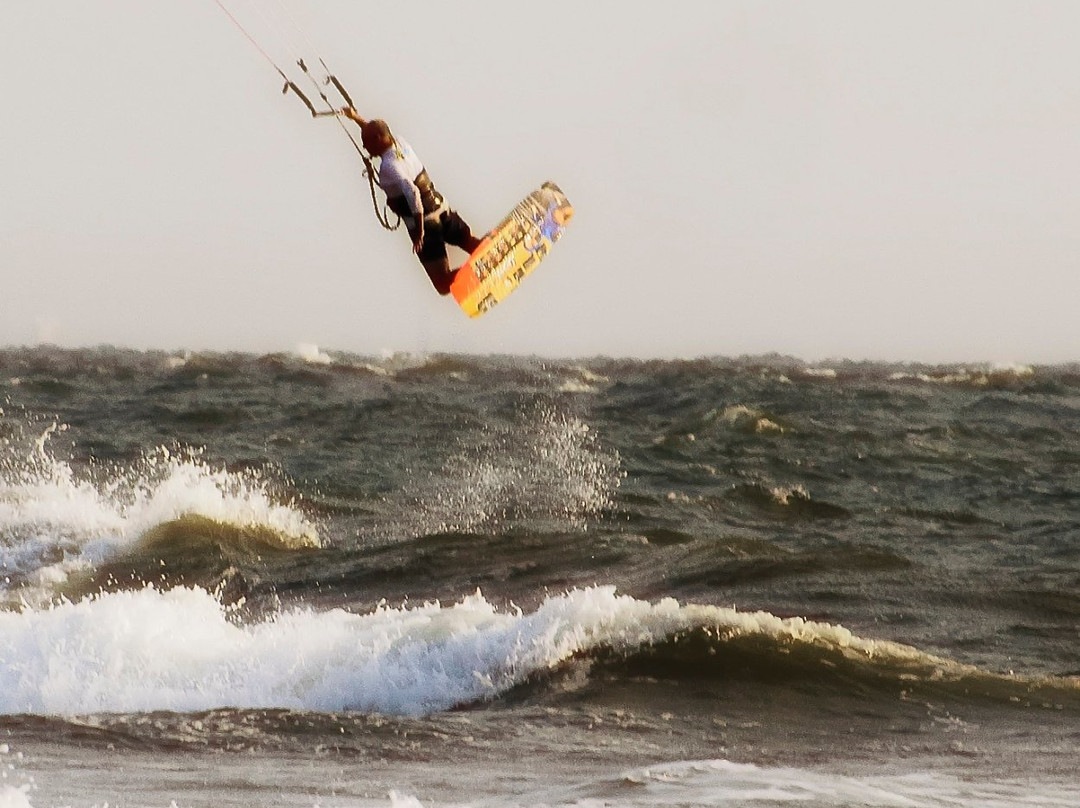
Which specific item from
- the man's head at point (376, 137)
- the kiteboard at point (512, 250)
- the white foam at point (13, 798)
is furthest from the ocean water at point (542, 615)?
the man's head at point (376, 137)

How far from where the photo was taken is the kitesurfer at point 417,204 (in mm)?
12594

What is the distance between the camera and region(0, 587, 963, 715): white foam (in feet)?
39.6

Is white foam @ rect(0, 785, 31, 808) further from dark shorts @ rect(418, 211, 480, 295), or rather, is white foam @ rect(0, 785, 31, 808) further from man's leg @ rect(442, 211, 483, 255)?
man's leg @ rect(442, 211, 483, 255)

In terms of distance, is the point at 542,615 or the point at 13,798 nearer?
the point at 13,798

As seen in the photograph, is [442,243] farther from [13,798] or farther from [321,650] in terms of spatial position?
[13,798]

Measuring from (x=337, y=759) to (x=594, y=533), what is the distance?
445 inches

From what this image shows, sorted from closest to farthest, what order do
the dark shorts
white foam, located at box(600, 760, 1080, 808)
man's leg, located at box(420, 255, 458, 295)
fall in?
white foam, located at box(600, 760, 1080, 808), the dark shorts, man's leg, located at box(420, 255, 458, 295)

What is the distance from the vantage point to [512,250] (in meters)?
14.3

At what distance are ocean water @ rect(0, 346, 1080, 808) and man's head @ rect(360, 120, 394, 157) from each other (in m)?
4.32

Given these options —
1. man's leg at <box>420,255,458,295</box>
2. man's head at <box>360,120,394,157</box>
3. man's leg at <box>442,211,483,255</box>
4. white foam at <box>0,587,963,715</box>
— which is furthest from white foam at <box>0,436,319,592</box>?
man's head at <box>360,120,394,157</box>

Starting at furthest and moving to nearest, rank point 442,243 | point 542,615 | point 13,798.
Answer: point 542,615, point 442,243, point 13,798

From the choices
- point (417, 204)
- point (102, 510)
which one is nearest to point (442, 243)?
point (417, 204)

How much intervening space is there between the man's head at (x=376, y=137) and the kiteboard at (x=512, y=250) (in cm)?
145

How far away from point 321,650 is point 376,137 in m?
4.51
